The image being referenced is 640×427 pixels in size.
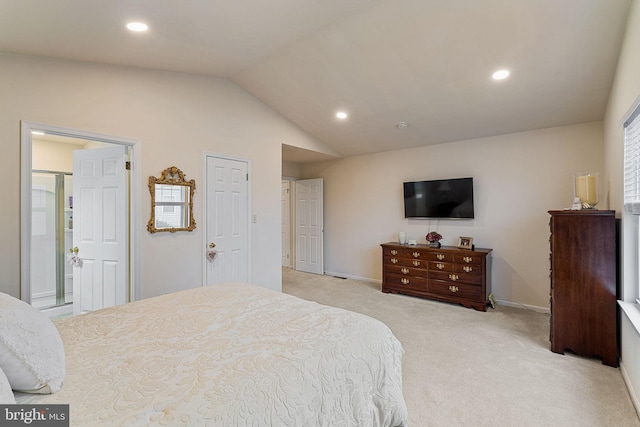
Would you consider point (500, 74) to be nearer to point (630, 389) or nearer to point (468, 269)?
point (468, 269)

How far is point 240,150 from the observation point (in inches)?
153

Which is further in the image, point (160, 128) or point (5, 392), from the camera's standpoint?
point (160, 128)

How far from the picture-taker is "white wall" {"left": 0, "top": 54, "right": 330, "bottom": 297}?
89.5 inches

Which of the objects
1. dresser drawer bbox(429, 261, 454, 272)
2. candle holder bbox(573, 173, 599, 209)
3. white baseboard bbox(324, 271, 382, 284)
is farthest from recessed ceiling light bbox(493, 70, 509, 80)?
white baseboard bbox(324, 271, 382, 284)

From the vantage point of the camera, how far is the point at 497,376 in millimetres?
2314

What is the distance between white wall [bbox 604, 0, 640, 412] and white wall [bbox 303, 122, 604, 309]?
3.28 ft

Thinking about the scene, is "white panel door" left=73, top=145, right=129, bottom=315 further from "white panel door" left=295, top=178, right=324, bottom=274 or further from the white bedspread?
"white panel door" left=295, top=178, right=324, bottom=274

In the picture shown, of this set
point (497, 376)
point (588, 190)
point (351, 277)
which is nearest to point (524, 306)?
point (588, 190)

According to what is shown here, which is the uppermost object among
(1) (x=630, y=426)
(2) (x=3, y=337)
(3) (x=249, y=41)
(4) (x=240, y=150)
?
(3) (x=249, y=41)

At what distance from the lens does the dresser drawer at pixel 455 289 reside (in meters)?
3.91

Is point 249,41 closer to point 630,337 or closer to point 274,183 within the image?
point 274,183

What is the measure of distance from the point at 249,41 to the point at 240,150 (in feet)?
4.72

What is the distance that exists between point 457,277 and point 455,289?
0.17 m

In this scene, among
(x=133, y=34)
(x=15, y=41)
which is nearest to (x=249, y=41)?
(x=133, y=34)
